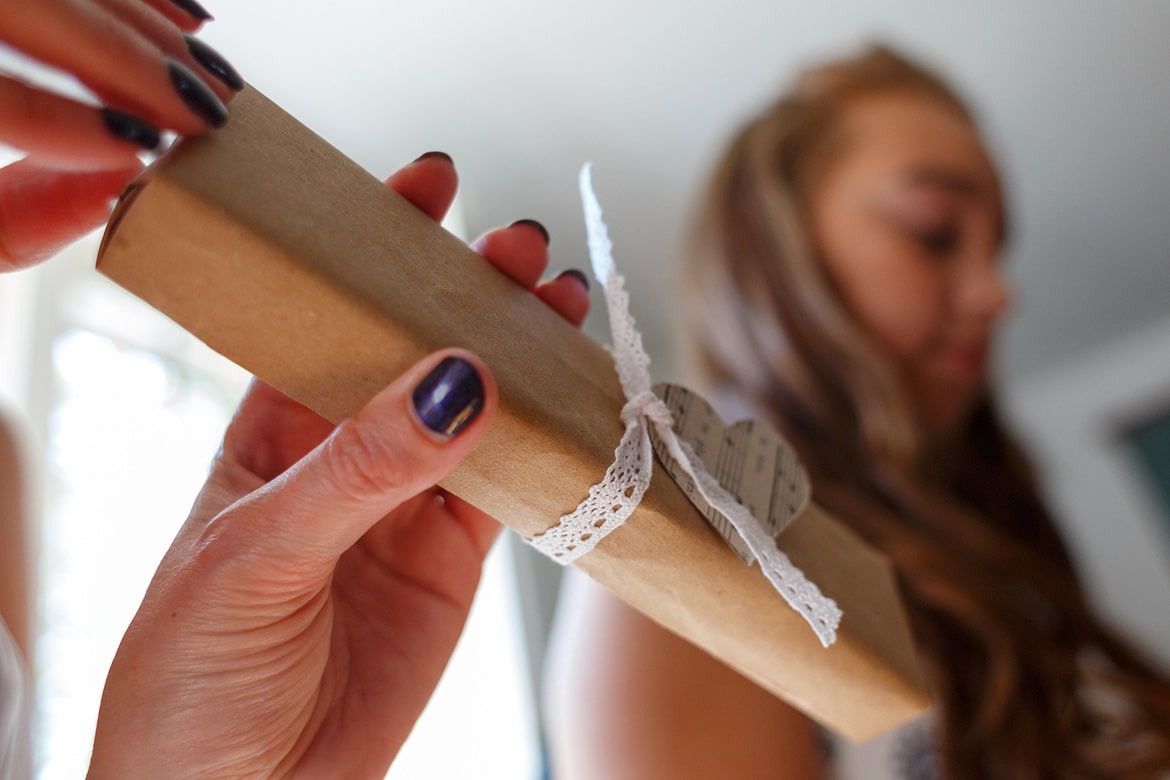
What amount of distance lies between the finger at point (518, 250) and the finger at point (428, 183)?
27 mm

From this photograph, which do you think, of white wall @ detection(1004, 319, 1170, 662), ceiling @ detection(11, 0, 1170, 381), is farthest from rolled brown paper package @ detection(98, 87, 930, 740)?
white wall @ detection(1004, 319, 1170, 662)

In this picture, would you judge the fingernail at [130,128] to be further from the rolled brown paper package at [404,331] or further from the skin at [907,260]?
the skin at [907,260]

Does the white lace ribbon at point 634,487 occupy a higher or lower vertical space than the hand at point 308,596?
higher

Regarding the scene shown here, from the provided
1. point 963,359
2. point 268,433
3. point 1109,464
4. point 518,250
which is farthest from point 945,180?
point 1109,464

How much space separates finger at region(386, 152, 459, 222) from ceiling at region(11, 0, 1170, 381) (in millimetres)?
712

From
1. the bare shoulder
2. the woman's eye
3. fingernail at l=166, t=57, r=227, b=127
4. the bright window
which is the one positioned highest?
the woman's eye

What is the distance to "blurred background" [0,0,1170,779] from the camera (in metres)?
0.84

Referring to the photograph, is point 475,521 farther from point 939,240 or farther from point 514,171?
point 514,171

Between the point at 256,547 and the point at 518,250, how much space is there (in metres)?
0.19

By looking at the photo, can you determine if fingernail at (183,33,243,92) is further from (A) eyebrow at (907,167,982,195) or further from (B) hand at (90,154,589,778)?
(A) eyebrow at (907,167,982,195)

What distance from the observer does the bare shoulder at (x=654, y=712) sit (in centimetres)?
54

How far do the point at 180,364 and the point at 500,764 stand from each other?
707 millimetres

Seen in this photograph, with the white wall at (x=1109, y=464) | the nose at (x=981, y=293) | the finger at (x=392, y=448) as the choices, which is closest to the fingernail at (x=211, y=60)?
the finger at (x=392, y=448)

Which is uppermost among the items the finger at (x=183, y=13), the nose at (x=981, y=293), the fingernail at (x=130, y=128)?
the nose at (x=981, y=293)
